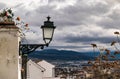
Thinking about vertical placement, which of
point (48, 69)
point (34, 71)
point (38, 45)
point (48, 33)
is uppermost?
point (48, 33)

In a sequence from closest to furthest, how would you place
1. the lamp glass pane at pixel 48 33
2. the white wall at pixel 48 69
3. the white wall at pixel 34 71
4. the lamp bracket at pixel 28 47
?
the lamp bracket at pixel 28 47 < the lamp glass pane at pixel 48 33 < the white wall at pixel 34 71 < the white wall at pixel 48 69

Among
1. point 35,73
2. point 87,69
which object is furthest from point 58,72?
point 87,69

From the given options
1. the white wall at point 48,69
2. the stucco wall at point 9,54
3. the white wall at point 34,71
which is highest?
the stucco wall at point 9,54

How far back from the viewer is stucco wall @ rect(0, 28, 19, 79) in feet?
41.5

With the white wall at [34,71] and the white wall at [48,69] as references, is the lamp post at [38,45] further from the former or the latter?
→ the white wall at [48,69]

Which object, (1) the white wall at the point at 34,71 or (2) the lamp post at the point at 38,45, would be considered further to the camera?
(1) the white wall at the point at 34,71

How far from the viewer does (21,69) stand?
13.6 meters

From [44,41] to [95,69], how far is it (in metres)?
A: 2.52

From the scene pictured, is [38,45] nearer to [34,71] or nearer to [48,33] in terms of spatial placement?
[48,33]

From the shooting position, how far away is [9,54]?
12641 millimetres

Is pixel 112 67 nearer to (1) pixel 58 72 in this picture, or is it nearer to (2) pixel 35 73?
(2) pixel 35 73

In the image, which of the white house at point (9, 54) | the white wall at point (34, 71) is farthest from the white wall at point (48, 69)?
the white house at point (9, 54)

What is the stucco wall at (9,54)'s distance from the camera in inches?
498

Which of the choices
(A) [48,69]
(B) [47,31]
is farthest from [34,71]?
(B) [47,31]
